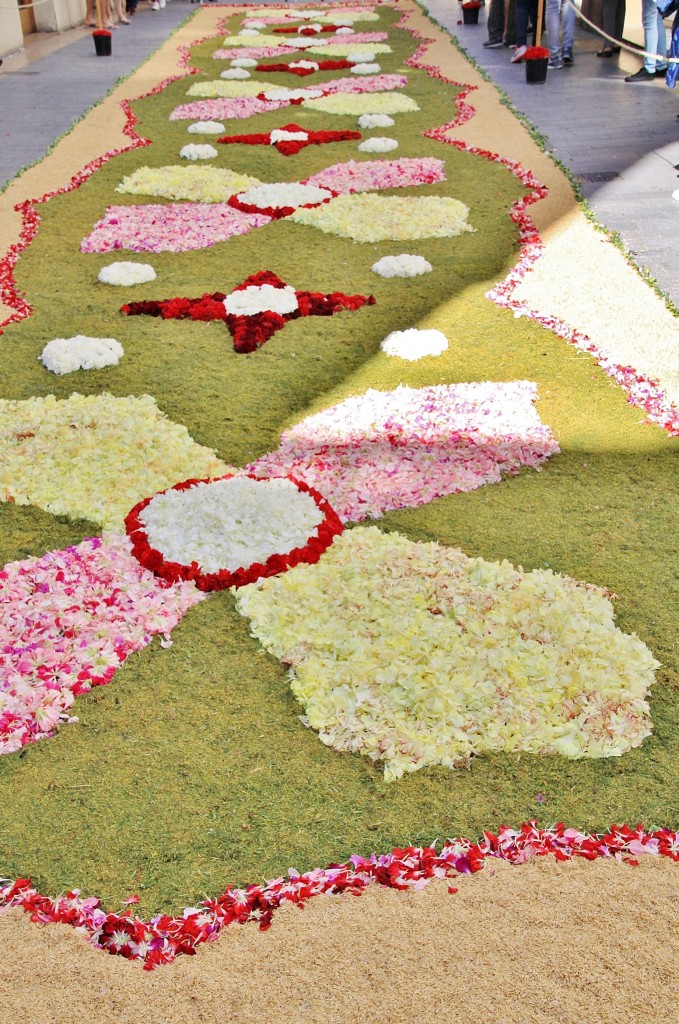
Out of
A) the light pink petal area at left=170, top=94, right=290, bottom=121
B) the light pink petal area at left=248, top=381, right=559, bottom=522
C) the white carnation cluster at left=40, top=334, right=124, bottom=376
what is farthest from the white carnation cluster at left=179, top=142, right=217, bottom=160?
the light pink petal area at left=248, top=381, right=559, bottom=522

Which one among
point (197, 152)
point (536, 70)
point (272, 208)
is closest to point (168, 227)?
point (272, 208)

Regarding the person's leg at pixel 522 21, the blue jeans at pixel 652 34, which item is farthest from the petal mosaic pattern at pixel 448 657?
the person's leg at pixel 522 21

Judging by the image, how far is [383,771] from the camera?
270cm

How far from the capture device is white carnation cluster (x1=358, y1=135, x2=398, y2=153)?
28.9 feet

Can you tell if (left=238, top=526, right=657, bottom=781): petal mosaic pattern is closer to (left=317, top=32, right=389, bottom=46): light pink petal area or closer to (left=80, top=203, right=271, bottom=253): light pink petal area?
(left=80, top=203, right=271, bottom=253): light pink petal area

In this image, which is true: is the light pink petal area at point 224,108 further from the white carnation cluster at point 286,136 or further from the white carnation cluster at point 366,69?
the white carnation cluster at point 366,69

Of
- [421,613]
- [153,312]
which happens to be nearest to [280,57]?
[153,312]

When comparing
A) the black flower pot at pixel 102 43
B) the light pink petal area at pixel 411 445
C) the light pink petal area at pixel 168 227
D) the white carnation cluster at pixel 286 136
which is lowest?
the light pink petal area at pixel 411 445

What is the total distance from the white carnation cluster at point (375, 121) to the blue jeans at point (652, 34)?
2.92 metres

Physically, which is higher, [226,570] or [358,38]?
[358,38]

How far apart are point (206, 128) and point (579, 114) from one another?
3801 millimetres

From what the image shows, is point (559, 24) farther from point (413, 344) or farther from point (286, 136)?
point (413, 344)

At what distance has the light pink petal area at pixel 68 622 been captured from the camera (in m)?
2.91

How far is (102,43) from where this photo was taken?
14.2 meters
